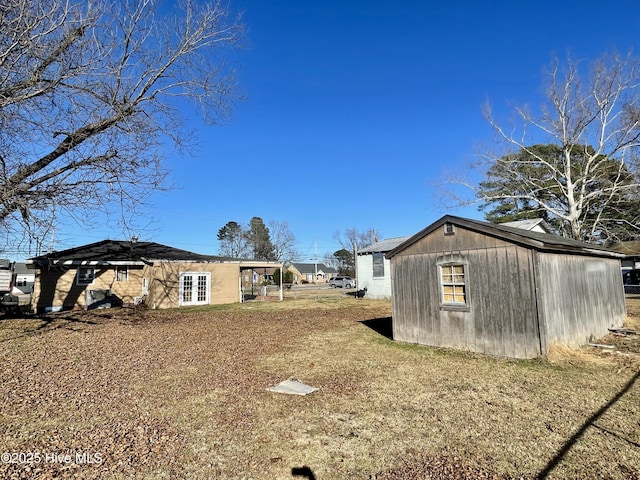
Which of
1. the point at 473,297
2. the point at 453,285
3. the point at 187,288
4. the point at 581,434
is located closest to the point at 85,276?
the point at 187,288

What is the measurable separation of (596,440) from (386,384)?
302 cm

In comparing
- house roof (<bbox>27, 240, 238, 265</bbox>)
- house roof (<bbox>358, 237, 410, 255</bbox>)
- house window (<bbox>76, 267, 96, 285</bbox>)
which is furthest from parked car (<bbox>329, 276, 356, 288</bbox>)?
house window (<bbox>76, 267, 96, 285</bbox>)

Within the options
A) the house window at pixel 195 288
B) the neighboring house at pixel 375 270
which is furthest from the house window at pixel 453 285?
the house window at pixel 195 288

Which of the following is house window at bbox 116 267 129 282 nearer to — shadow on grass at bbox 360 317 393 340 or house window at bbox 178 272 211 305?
house window at bbox 178 272 211 305

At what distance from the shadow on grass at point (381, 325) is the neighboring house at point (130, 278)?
38.7 ft

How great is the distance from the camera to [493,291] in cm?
820

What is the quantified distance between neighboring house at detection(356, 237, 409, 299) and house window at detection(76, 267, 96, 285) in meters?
17.0

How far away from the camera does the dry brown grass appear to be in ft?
12.0

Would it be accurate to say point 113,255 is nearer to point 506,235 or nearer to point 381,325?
point 381,325

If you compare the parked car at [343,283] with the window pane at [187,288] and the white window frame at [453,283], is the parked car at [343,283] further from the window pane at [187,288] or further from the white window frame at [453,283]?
the white window frame at [453,283]

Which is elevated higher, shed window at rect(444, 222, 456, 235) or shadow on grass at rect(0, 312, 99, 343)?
shed window at rect(444, 222, 456, 235)

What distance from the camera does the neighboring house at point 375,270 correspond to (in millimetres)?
23250

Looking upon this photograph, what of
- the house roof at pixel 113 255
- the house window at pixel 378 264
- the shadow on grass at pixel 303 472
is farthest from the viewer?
the house window at pixel 378 264

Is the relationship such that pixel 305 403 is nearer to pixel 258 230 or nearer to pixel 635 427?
pixel 635 427
